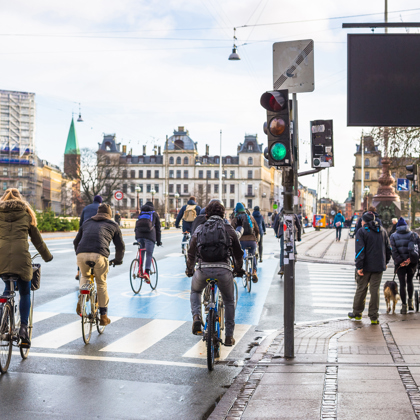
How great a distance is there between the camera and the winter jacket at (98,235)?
8258 millimetres

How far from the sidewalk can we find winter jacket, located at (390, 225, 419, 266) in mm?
2559

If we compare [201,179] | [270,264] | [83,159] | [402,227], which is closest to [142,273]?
[402,227]

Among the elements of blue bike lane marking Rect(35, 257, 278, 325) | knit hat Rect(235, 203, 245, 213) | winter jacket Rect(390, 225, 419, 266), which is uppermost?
knit hat Rect(235, 203, 245, 213)

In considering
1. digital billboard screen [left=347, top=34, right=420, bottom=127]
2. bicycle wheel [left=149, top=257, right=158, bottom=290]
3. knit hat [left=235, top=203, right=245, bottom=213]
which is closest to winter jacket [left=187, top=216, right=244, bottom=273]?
digital billboard screen [left=347, top=34, right=420, bottom=127]

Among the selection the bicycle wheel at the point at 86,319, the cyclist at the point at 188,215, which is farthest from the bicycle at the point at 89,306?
the cyclist at the point at 188,215

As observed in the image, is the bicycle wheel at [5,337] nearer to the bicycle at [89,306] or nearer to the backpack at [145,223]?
the bicycle at [89,306]

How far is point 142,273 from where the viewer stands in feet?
43.4

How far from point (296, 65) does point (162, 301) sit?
239 inches

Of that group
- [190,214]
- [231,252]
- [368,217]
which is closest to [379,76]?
[368,217]

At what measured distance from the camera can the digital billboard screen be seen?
8188 mm

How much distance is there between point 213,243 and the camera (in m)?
6.82

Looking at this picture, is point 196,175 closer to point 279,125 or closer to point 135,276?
point 135,276

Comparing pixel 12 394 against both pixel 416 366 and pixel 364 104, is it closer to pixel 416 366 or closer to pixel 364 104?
pixel 416 366

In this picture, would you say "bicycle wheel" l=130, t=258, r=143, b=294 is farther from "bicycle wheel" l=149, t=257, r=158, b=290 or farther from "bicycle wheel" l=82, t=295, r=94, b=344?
"bicycle wheel" l=82, t=295, r=94, b=344
